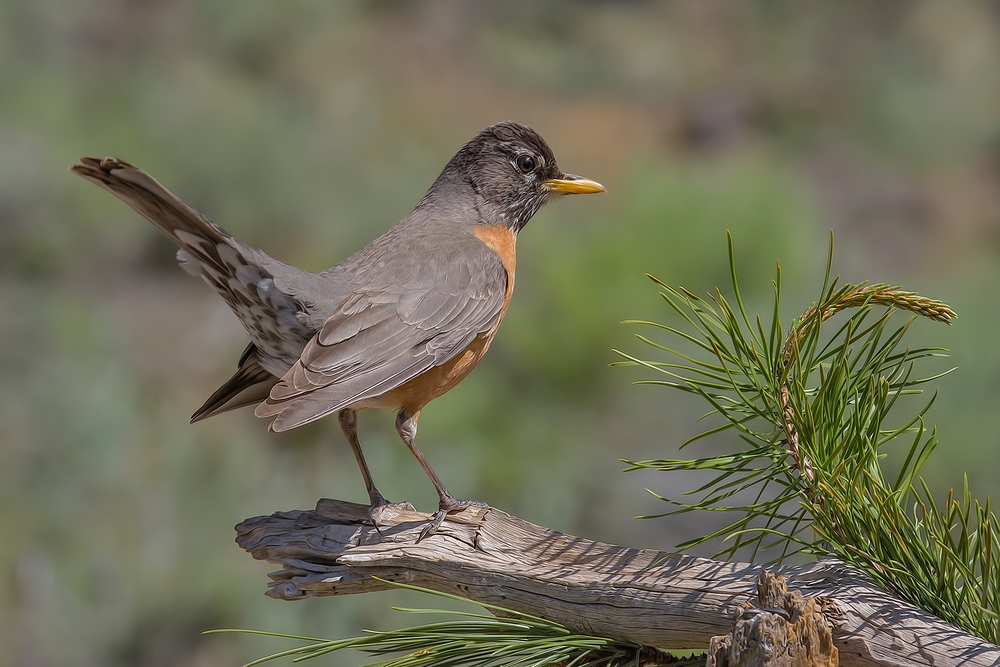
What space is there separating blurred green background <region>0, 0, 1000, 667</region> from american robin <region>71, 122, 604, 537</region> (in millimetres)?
3519

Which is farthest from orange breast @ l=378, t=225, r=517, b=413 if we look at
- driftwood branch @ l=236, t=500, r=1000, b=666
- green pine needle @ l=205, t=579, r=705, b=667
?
green pine needle @ l=205, t=579, r=705, b=667

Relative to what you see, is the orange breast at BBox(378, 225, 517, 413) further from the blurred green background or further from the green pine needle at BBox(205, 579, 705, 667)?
the blurred green background

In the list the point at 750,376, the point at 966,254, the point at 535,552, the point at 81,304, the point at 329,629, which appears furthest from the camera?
the point at 966,254

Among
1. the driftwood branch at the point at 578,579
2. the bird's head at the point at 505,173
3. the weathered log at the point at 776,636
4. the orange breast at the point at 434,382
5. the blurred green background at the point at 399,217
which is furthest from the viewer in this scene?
the blurred green background at the point at 399,217

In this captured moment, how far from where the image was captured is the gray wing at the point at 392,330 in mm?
3080

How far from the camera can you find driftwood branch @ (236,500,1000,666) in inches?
77.2

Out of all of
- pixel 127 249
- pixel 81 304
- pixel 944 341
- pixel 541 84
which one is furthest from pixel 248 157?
pixel 944 341

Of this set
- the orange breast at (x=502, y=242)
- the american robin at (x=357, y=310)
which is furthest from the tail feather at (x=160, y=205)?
the orange breast at (x=502, y=242)

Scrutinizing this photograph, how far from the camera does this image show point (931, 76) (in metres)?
18.4

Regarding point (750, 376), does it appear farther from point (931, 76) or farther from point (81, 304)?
point (931, 76)

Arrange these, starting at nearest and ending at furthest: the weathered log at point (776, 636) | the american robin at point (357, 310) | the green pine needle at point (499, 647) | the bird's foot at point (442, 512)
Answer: the weathered log at point (776, 636) → the green pine needle at point (499, 647) → the bird's foot at point (442, 512) → the american robin at point (357, 310)

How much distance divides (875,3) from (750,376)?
20.9 meters

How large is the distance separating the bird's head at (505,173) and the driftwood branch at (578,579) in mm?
1743

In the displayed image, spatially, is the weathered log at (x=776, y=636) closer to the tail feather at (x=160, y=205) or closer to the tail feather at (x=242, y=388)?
the tail feather at (x=160, y=205)
